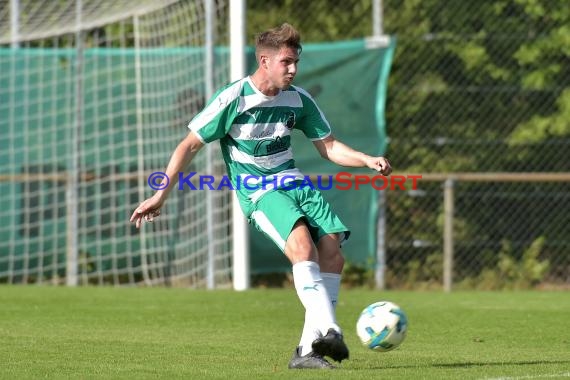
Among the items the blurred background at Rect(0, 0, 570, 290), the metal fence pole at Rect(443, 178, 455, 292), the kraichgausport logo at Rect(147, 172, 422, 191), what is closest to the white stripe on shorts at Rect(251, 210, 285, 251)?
the kraichgausport logo at Rect(147, 172, 422, 191)

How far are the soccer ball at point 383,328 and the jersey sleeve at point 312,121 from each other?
45.0 inches

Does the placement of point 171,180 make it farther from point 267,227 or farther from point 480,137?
point 480,137

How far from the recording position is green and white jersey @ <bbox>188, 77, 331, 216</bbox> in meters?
6.52

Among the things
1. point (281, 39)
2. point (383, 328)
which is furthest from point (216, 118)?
point (383, 328)

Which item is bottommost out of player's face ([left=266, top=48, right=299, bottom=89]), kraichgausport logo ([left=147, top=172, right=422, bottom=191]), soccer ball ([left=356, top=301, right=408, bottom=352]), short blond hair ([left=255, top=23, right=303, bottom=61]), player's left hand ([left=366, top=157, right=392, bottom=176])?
soccer ball ([left=356, top=301, right=408, bottom=352])

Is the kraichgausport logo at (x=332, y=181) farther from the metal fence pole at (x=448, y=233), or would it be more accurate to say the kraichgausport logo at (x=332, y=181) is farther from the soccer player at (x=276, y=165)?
the soccer player at (x=276, y=165)

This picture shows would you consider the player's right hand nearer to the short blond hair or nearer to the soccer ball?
the short blond hair

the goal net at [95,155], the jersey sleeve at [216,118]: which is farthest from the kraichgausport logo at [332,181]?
the jersey sleeve at [216,118]

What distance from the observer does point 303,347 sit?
20.4 ft

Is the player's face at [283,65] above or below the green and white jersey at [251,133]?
above

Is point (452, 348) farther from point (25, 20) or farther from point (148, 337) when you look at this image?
point (25, 20)

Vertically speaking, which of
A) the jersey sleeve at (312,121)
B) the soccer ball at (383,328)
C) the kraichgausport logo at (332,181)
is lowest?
the soccer ball at (383,328)

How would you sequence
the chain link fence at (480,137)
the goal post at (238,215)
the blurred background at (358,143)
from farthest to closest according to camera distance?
the chain link fence at (480,137) < the blurred background at (358,143) < the goal post at (238,215)

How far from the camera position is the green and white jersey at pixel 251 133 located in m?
6.52
